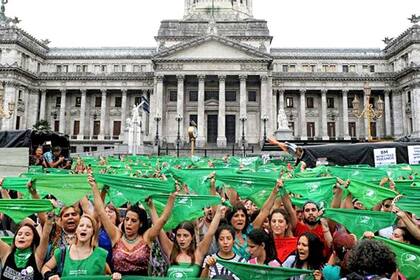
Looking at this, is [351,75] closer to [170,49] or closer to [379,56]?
[379,56]

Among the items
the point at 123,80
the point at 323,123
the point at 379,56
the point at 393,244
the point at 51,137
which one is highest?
the point at 379,56

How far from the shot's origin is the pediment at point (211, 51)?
186 feet

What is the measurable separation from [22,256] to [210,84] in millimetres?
56476

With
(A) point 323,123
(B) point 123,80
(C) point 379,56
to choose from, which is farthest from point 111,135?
(C) point 379,56

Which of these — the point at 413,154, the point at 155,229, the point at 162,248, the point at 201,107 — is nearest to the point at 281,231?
the point at 162,248

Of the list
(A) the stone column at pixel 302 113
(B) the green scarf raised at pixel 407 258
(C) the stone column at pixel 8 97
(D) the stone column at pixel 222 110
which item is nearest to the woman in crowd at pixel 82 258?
(B) the green scarf raised at pixel 407 258

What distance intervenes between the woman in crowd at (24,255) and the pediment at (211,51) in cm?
5309

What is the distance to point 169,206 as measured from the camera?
6.29 metres

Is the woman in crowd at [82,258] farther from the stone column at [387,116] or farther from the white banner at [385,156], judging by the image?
the stone column at [387,116]

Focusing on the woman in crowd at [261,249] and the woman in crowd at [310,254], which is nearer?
the woman in crowd at [310,254]

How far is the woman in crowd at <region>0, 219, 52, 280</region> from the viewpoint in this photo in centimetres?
536

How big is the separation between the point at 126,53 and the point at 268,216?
6730 centimetres

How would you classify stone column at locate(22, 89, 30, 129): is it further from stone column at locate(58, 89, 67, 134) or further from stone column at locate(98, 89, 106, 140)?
stone column at locate(98, 89, 106, 140)

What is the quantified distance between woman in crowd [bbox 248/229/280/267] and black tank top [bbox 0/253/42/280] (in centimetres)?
311
